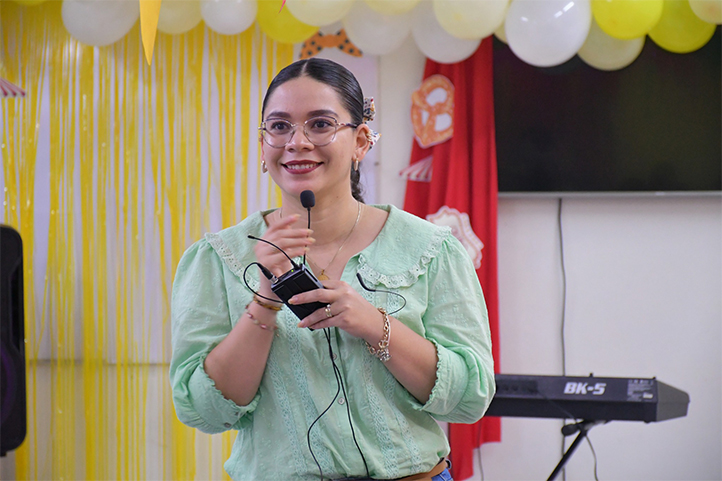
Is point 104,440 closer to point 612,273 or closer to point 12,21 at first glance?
point 12,21

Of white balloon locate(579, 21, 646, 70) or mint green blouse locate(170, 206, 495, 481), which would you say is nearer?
mint green blouse locate(170, 206, 495, 481)

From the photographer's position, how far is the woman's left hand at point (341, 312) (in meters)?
1.13

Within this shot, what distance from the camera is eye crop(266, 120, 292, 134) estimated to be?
129 centimetres

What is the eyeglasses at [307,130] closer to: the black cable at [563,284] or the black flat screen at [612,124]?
the black flat screen at [612,124]

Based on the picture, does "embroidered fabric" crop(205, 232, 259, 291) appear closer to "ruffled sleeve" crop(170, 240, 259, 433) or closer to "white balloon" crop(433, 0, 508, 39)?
"ruffled sleeve" crop(170, 240, 259, 433)

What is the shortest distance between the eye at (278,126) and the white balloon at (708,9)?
205cm

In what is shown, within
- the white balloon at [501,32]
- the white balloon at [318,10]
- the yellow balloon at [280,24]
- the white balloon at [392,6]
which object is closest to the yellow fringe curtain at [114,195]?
the yellow balloon at [280,24]

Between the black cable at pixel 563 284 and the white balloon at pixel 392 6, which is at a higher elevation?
the white balloon at pixel 392 6

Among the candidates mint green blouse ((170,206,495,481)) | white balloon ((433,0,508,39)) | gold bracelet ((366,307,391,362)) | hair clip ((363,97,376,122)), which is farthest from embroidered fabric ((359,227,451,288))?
white balloon ((433,0,508,39))

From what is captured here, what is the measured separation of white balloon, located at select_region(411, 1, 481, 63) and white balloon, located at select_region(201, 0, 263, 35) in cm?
69

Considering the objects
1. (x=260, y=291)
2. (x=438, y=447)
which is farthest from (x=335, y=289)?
(x=438, y=447)

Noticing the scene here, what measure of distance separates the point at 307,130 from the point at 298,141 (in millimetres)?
39

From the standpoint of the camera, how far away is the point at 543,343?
3162 millimetres

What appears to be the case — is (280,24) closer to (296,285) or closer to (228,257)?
(228,257)
